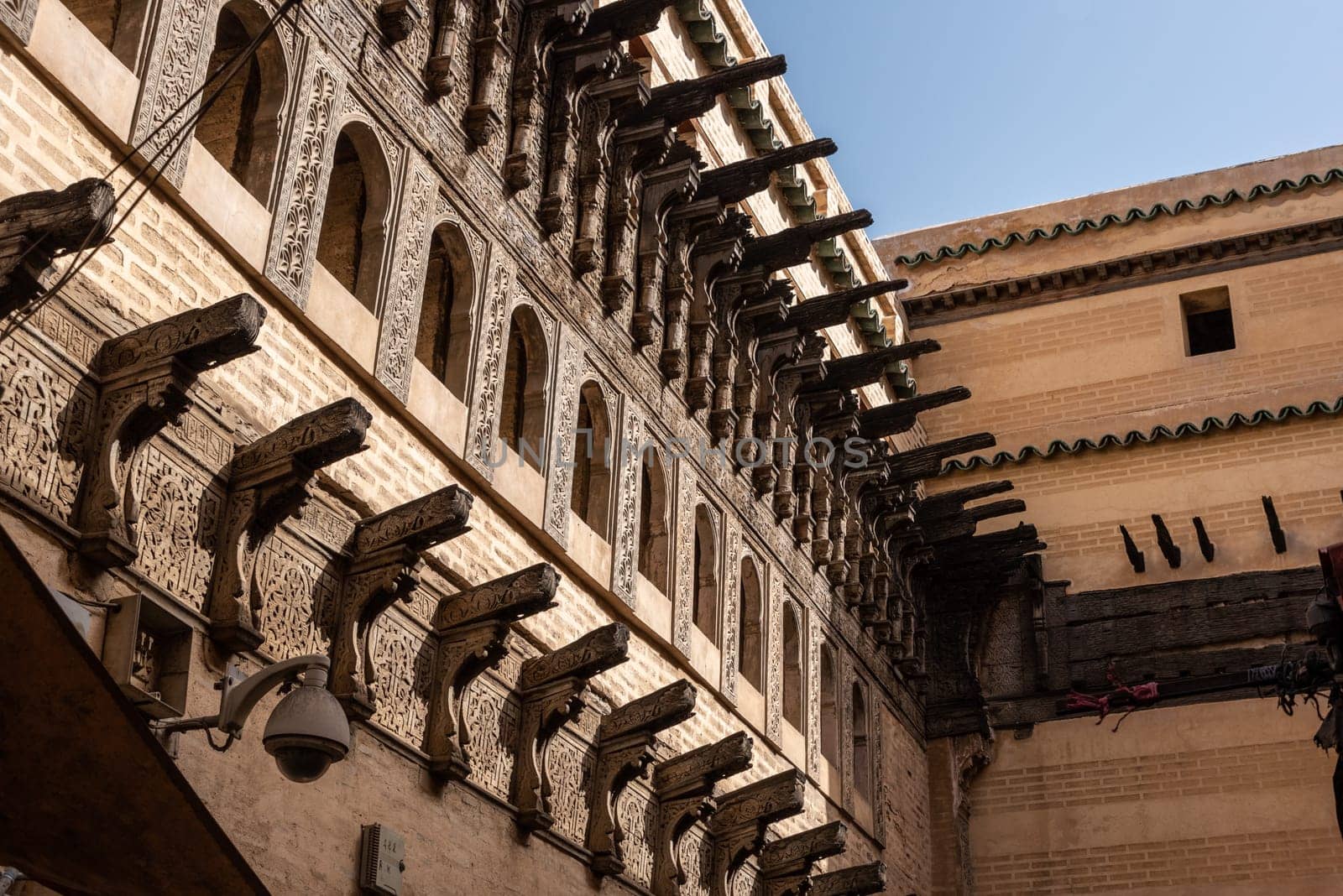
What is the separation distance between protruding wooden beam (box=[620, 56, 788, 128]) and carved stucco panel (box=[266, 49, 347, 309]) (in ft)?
10.5

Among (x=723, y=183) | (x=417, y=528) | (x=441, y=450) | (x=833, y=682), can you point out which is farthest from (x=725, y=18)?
(x=417, y=528)

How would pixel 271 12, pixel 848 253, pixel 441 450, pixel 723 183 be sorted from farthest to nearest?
pixel 848 253 < pixel 723 183 < pixel 441 450 < pixel 271 12

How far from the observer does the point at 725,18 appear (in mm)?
15008

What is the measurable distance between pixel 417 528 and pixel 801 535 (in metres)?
6.71

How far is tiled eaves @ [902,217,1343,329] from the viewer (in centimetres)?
1894

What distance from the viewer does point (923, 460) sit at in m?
16.0

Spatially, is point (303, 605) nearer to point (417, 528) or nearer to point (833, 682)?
point (417, 528)

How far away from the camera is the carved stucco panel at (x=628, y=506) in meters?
11.0

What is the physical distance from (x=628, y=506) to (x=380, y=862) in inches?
149

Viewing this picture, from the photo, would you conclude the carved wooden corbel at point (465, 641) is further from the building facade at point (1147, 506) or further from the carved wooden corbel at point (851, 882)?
the building facade at point (1147, 506)

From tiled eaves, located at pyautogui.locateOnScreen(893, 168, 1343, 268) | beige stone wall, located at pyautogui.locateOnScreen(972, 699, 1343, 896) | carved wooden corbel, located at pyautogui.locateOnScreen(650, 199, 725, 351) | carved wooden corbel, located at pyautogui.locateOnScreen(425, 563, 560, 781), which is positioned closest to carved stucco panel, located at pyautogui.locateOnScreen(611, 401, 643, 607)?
carved wooden corbel, located at pyautogui.locateOnScreen(650, 199, 725, 351)

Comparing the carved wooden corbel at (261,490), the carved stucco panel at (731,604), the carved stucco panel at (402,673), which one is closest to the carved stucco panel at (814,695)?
the carved stucco panel at (731,604)

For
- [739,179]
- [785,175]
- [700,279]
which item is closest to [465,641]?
[700,279]

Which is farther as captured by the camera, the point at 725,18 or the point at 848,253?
the point at 848,253
